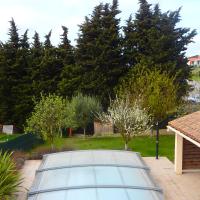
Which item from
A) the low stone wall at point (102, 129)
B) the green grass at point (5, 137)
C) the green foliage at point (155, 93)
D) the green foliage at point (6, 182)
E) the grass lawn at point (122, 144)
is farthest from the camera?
the green grass at point (5, 137)

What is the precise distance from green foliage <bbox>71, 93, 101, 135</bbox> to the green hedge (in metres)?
3.63

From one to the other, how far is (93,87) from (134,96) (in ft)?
21.5

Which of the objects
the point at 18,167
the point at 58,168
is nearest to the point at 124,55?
the point at 18,167

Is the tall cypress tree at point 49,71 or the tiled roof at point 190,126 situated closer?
the tiled roof at point 190,126

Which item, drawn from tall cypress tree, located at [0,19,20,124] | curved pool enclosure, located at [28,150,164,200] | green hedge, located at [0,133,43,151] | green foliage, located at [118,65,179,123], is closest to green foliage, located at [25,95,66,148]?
green hedge, located at [0,133,43,151]

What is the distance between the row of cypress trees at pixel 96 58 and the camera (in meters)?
35.9

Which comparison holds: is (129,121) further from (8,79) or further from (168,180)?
(8,79)

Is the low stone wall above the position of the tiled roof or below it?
below

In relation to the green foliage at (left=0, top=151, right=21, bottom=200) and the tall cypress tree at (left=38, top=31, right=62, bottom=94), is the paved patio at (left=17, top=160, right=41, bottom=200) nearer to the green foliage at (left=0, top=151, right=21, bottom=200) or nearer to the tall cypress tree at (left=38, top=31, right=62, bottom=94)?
the green foliage at (left=0, top=151, right=21, bottom=200)

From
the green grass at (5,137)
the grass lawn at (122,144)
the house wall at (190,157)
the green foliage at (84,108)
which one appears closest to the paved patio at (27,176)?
the grass lawn at (122,144)

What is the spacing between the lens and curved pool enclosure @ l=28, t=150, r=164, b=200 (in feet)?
39.4

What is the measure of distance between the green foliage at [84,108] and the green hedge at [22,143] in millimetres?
3631

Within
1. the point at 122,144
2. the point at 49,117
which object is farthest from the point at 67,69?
the point at 49,117

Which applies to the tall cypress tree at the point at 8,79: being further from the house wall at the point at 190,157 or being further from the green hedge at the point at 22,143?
the house wall at the point at 190,157
